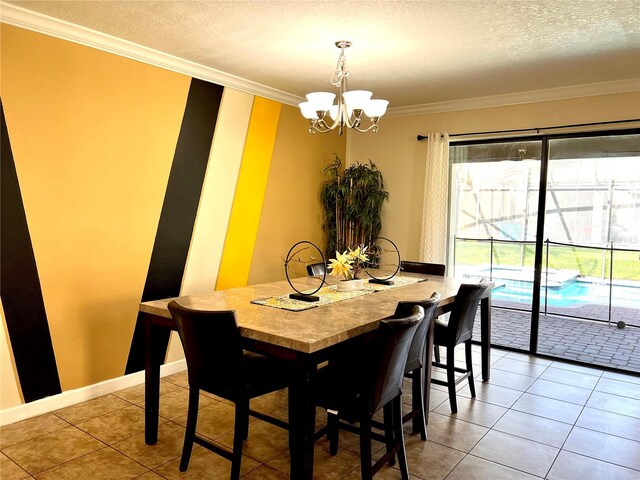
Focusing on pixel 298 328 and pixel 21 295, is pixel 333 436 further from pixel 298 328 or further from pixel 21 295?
pixel 21 295

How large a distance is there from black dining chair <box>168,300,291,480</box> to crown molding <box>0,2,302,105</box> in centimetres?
203

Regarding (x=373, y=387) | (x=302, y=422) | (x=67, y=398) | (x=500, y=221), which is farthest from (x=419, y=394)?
(x=500, y=221)

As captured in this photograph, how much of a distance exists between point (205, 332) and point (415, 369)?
1.24 metres

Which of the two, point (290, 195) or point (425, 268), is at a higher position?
point (290, 195)

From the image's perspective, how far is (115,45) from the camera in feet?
10.9

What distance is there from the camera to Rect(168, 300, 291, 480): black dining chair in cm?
216

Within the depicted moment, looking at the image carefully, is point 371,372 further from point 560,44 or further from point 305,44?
point 560,44

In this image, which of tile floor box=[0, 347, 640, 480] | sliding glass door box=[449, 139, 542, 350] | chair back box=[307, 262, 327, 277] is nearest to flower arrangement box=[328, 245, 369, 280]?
chair back box=[307, 262, 327, 277]

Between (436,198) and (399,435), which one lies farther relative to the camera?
(436,198)

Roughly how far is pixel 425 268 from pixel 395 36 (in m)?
2.03

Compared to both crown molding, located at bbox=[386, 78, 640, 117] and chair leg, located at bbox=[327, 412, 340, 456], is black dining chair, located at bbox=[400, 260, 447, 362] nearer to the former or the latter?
crown molding, located at bbox=[386, 78, 640, 117]

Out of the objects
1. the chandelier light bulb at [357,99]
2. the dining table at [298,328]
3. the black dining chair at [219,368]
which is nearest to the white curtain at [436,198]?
the dining table at [298,328]

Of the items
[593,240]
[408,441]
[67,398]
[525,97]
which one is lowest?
[67,398]

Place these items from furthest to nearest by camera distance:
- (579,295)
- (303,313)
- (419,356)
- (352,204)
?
(352,204) < (579,295) < (419,356) < (303,313)
